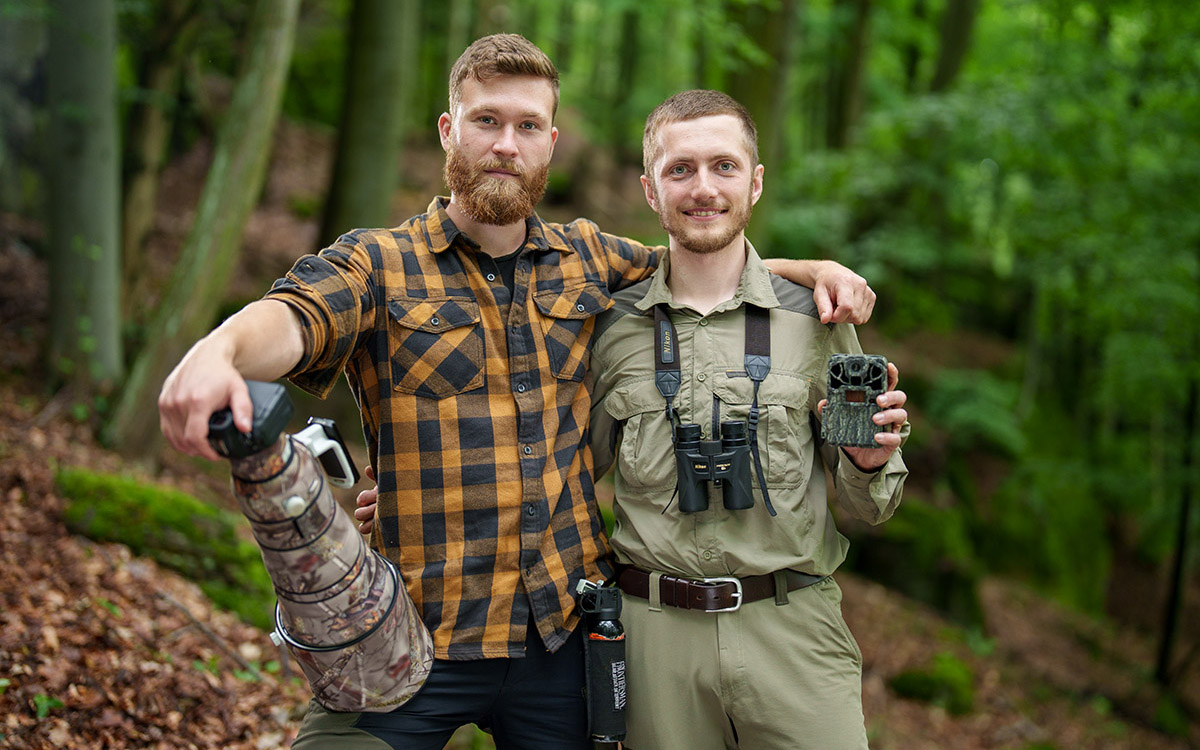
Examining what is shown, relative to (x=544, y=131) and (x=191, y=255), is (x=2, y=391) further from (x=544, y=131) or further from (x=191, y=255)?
(x=544, y=131)

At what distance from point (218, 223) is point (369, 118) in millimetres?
2525

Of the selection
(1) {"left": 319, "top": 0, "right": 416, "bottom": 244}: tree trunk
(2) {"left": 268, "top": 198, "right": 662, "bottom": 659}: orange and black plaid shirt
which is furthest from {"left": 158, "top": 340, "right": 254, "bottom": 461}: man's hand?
(1) {"left": 319, "top": 0, "right": 416, "bottom": 244}: tree trunk

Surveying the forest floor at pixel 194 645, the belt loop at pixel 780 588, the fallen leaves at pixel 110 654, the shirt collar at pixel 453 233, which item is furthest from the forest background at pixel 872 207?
the belt loop at pixel 780 588

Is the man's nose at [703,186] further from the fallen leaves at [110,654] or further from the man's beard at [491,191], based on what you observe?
the fallen leaves at [110,654]

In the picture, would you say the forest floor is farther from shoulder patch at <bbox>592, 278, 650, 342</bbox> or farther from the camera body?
the camera body

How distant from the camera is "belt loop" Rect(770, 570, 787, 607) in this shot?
9.51 ft

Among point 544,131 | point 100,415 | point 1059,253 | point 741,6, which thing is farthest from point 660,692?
point 1059,253

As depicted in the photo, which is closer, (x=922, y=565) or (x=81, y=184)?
(x=81, y=184)

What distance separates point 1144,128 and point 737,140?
8.45 meters

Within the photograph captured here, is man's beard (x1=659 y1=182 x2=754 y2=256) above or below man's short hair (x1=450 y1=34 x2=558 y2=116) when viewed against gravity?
below

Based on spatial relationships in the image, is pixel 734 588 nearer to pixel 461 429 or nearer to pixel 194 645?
pixel 461 429

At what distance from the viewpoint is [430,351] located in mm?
2738

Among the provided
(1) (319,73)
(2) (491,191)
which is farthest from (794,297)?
(1) (319,73)

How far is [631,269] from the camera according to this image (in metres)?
3.40
